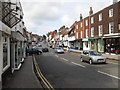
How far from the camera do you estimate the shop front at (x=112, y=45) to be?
26.6 m

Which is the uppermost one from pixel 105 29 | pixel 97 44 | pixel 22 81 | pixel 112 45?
pixel 105 29

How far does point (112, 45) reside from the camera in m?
28.1

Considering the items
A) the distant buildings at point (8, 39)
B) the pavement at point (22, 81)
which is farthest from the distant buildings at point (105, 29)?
the pavement at point (22, 81)

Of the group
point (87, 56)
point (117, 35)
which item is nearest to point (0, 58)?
point (87, 56)

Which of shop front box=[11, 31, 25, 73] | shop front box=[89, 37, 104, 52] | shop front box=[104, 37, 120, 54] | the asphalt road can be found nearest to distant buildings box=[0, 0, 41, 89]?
shop front box=[11, 31, 25, 73]

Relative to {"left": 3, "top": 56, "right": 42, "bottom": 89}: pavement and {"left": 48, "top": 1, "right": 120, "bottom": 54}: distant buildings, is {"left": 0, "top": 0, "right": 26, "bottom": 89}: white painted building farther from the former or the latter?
{"left": 48, "top": 1, "right": 120, "bottom": 54}: distant buildings

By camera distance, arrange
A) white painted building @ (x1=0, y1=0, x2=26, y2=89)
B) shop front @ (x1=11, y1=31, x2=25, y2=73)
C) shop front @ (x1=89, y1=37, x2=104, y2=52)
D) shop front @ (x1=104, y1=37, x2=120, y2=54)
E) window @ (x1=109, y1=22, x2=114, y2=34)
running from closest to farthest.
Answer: white painted building @ (x1=0, y1=0, x2=26, y2=89)
shop front @ (x1=11, y1=31, x2=25, y2=73)
shop front @ (x1=104, y1=37, x2=120, y2=54)
window @ (x1=109, y1=22, x2=114, y2=34)
shop front @ (x1=89, y1=37, x2=104, y2=52)

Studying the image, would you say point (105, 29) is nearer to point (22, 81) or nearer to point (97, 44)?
point (97, 44)

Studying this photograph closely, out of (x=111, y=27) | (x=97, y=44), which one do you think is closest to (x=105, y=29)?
(x=111, y=27)

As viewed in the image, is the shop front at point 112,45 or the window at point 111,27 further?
the window at point 111,27

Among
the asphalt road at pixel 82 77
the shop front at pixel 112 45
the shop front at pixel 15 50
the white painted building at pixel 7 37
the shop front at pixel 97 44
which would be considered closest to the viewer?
the white painted building at pixel 7 37

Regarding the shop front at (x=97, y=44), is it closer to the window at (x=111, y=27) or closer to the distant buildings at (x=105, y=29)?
the distant buildings at (x=105, y=29)

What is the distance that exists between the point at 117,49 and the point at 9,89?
2351 centimetres

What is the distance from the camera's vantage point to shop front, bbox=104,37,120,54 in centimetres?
2657
